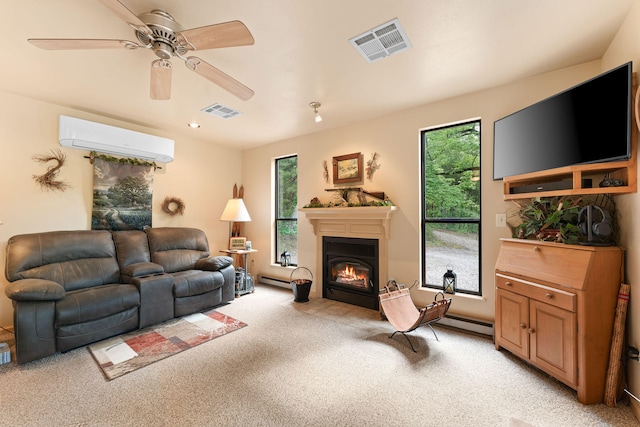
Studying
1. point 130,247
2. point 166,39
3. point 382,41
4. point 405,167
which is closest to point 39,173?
point 130,247

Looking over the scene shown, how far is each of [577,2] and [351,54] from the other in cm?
156

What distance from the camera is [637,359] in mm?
1778

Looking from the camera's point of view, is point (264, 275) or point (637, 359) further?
point (264, 275)

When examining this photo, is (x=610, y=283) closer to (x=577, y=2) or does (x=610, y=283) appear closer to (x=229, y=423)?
(x=577, y=2)

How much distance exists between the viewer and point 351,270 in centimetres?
418

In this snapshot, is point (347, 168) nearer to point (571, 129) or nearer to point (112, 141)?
point (571, 129)

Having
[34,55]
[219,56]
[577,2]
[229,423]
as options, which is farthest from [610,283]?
[34,55]

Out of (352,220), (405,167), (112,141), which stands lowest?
(352,220)

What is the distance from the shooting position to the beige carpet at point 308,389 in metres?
1.77

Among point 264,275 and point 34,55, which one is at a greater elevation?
point 34,55

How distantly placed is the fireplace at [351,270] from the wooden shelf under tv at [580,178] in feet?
5.94

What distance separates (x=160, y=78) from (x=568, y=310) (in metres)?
3.68

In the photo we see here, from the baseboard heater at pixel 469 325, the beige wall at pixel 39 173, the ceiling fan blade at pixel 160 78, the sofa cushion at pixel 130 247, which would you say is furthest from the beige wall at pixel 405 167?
the ceiling fan blade at pixel 160 78

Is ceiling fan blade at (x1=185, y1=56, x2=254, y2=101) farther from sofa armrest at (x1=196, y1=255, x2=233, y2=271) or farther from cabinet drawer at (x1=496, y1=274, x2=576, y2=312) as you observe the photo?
cabinet drawer at (x1=496, y1=274, x2=576, y2=312)
